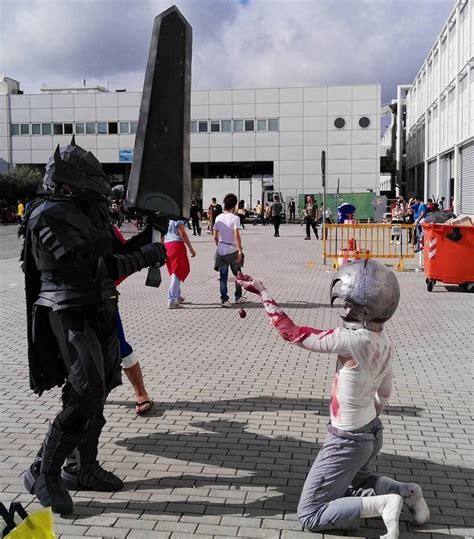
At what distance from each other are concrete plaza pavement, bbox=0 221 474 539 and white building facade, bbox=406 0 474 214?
1995 cm

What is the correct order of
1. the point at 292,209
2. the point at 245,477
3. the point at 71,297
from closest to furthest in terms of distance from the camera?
the point at 71,297 → the point at 245,477 → the point at 292,209

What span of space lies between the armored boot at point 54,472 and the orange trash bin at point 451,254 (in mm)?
9698

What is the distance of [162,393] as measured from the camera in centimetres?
610

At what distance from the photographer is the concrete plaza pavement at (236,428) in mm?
3699

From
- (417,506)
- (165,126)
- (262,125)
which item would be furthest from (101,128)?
(417,506)

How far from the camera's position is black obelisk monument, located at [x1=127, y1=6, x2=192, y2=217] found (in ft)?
13.1

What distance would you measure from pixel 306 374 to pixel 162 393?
1522 millimetres

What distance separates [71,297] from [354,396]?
1.61 m

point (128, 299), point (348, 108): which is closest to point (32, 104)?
point (348, 108)

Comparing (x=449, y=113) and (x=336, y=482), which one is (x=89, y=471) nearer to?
(x=336, y=482)

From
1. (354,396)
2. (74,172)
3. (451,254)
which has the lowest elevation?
(354,396)

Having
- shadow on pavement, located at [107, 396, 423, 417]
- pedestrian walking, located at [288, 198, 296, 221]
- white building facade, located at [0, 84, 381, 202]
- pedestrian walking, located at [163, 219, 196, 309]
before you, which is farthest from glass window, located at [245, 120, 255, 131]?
shadow on pavement, located at [107, 396, 423, 417]

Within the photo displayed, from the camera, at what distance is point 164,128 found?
13.5 feet

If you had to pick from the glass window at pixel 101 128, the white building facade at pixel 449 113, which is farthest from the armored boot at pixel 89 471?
the glass window at pixel 101 128
